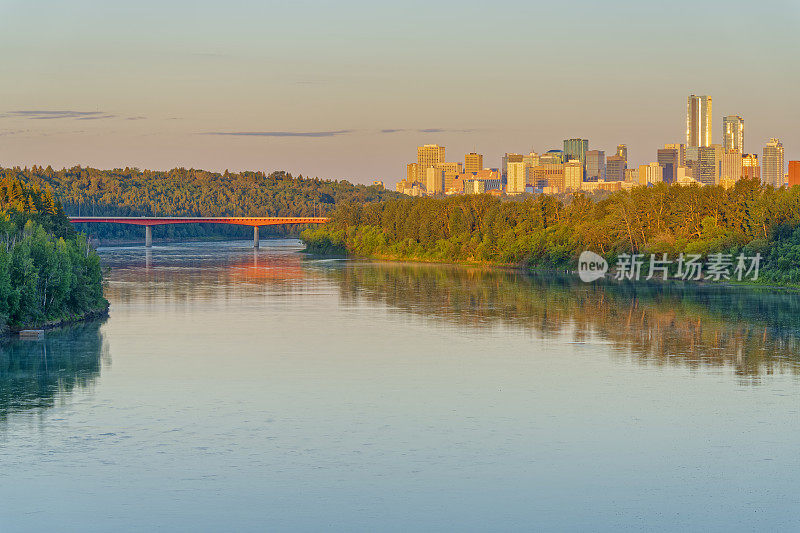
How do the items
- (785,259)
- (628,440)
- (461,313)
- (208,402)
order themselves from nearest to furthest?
1. (628,440)
2. (208,402)
3. (461,313)
4. (785,259)

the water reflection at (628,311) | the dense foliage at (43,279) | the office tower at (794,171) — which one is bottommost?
the water reflection at (628,311)

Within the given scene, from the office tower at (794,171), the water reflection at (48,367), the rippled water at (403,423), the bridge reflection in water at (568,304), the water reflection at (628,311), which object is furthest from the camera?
the office tower at (794,171)

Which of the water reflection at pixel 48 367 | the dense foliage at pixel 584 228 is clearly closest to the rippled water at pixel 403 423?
the water reflection at pixel 48 367

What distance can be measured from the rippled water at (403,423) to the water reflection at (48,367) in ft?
0.53

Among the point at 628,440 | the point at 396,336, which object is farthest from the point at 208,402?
the point at 396,336

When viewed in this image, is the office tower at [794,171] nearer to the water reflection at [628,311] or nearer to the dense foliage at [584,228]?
the dense foliage at [584,228]

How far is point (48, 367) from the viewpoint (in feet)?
132

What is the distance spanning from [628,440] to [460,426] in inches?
199

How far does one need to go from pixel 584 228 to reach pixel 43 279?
63988 mm

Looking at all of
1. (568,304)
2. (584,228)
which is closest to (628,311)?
(568,304)

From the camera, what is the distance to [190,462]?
25969mm

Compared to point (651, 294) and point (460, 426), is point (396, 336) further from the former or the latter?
point (651, 294)

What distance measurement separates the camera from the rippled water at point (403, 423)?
22.5 m

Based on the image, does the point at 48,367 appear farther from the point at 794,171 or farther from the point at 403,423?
the point at 794,171
